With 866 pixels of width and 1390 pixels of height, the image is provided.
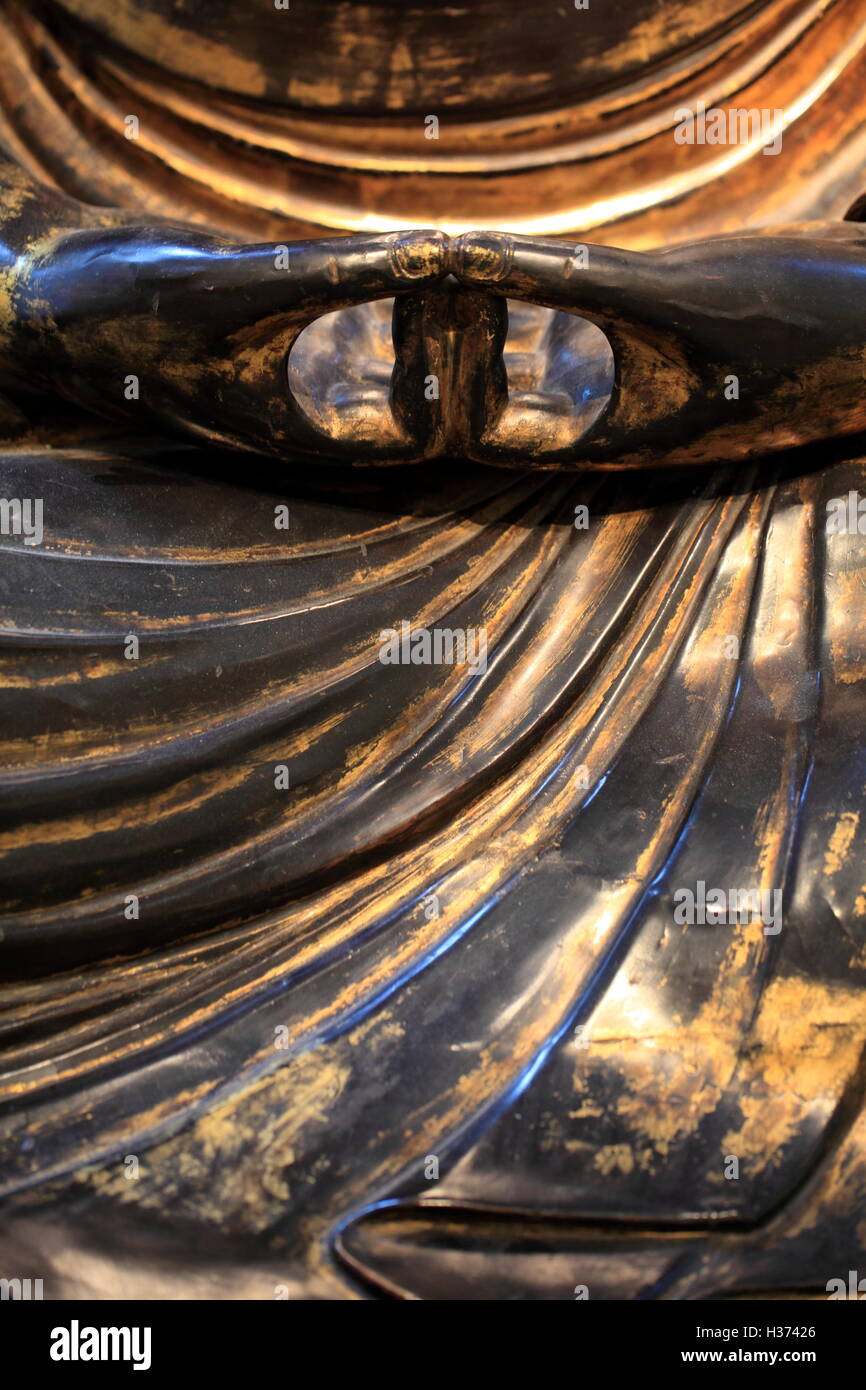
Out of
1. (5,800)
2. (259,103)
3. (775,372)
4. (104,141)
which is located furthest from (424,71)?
(5,800)

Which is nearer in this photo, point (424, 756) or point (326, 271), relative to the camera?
point (326, 271)

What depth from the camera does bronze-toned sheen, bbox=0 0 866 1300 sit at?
121 centimetres

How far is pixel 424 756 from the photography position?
143 cm

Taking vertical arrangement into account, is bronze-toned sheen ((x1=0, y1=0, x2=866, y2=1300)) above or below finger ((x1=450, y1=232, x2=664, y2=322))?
below

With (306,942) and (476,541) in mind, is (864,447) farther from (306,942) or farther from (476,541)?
(306,942)

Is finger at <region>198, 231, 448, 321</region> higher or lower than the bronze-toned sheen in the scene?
higher

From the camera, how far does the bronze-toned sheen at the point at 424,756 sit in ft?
3.96

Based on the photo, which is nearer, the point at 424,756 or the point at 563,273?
the point at 563,273

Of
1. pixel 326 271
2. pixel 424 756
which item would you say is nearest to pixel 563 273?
pixel 326 271

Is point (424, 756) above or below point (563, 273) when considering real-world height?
below

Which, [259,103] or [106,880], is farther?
[259,103]

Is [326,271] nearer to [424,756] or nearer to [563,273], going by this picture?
[563,273]

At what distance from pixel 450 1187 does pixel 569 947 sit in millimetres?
236

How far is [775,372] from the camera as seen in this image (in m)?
1.35
